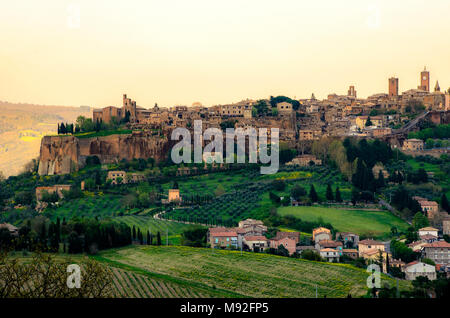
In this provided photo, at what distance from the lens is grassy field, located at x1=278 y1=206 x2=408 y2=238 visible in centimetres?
3981

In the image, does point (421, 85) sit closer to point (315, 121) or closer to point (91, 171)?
point (315, 121)

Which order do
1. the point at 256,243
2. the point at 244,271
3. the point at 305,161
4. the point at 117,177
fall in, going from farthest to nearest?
1. the point at 305,161
2. the point at 117,177
3. the point at 256,243
4. the point at 244,271

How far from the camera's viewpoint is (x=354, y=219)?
41906mm

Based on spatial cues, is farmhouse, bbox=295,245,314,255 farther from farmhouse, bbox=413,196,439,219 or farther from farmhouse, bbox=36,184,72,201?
farmhouse, bbox=36,184,72,201

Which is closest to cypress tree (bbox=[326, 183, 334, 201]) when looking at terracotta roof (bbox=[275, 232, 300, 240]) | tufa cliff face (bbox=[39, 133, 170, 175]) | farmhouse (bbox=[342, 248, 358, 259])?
terracotta roof (bbox=[275, 232, 300, 240])

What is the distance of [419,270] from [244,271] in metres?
7.95

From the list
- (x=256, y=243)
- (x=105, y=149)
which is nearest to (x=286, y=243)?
(x=256, y=243)

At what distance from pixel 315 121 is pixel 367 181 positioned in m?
20.7

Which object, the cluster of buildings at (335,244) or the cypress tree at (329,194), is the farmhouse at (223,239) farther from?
the cypress tree at (329,194)

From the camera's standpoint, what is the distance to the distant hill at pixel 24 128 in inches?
2699

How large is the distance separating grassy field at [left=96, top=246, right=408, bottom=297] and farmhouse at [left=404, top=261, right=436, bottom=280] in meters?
1.96

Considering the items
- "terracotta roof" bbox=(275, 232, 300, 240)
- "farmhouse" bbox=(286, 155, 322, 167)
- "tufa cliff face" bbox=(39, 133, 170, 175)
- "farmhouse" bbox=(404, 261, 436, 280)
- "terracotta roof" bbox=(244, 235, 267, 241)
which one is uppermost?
"tufa cliff face" bbox=(39, 133, 170, 175)

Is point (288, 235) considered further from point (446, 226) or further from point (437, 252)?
point (446, 226)

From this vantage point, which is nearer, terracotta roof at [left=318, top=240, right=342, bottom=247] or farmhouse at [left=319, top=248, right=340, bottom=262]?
farmhouse at [left=319, top=248, right=340, bottom=262]
